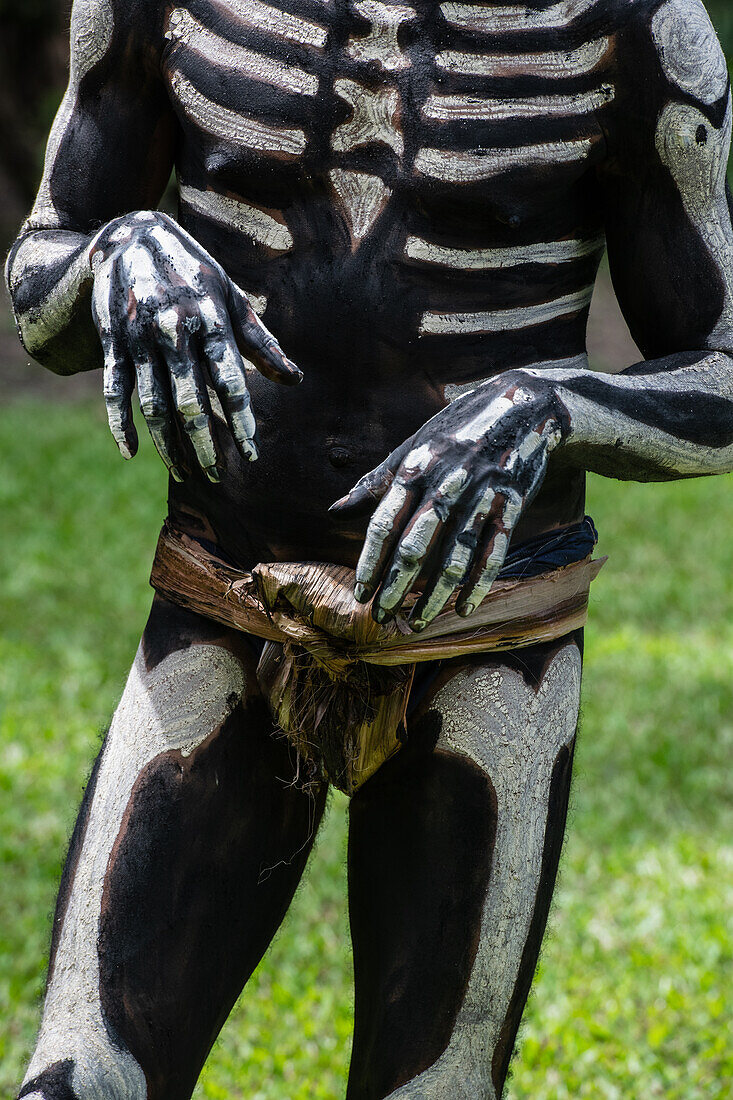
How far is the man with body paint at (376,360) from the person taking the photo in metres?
1.72

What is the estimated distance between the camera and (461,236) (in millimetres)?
1755

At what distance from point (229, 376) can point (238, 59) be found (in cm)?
51

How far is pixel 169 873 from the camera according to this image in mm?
1801

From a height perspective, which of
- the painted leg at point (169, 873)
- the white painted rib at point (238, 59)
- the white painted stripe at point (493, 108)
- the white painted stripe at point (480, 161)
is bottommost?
the painted leg at point (169, 873)

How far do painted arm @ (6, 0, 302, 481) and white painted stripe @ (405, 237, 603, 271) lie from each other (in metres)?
0.28

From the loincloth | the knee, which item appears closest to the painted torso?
the loincloth

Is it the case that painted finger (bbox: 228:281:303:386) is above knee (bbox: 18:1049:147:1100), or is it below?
above

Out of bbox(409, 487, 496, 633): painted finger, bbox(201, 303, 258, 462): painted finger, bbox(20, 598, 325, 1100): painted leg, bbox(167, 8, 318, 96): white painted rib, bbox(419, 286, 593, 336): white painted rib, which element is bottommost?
bbox(20, 598, 325, 1100): painted leg

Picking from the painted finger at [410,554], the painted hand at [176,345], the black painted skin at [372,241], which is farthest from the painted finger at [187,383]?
the painted finger at [410,554]

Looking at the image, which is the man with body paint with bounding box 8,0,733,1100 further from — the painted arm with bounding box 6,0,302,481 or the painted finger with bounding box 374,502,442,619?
the painted finger with bounding box 374,502,442,619

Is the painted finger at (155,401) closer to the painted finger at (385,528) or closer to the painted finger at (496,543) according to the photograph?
the painted finger at (385,528)

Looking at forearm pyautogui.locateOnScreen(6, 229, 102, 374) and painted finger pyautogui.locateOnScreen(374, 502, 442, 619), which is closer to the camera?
painted finger pyautogui.locateOnScreen(374, 502, 442, 619)

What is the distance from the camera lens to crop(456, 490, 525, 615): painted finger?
1499 mm

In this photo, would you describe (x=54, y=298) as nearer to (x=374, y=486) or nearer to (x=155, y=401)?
(x=155, y=401)
